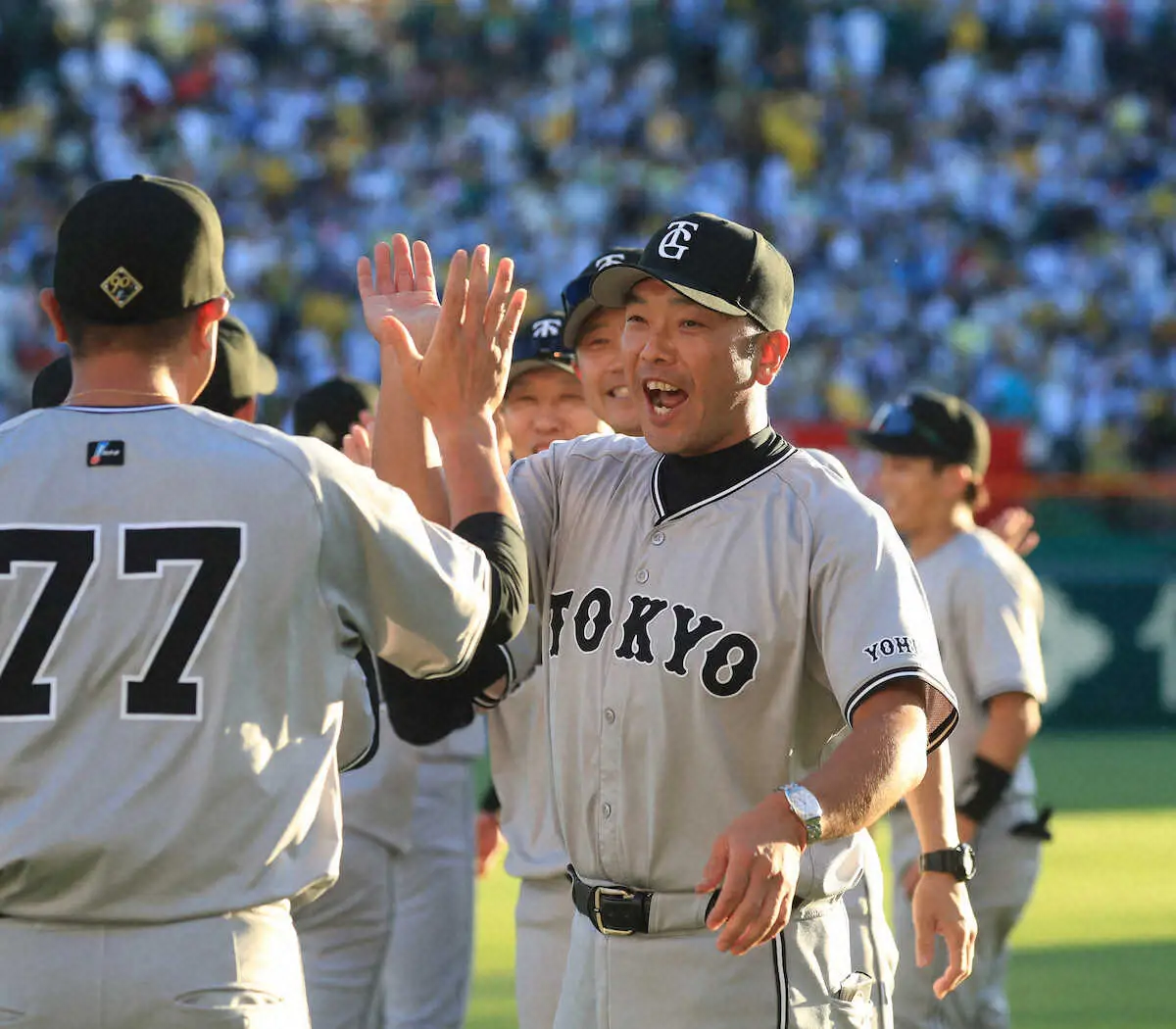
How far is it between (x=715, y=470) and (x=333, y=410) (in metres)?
2.38

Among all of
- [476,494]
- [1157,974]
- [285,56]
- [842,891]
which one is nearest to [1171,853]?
[1157,974]

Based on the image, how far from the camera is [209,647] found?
112 inches

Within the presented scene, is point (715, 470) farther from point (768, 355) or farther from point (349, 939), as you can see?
point (349, 939)

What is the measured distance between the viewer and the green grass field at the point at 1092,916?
7164mm

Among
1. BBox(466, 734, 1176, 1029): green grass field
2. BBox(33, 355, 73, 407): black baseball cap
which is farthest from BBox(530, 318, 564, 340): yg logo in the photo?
BBox(466, 734, 1176, 1029): green grass field

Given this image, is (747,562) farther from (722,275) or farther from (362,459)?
(362,459)

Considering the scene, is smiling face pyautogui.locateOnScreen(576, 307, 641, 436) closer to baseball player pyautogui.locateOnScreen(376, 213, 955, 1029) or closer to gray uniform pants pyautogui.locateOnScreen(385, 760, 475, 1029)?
baseball player pyautogui.locateOnScreen(376, 213, 955, 1029)

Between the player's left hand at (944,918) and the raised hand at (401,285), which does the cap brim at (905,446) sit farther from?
the raised hand at (401,285)

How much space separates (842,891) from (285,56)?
24.7 m

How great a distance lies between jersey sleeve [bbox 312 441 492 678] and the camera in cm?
296

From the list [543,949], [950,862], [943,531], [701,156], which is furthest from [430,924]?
[701,156]

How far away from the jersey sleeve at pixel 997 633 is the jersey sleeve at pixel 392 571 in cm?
314

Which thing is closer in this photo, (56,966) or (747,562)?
(56,966)

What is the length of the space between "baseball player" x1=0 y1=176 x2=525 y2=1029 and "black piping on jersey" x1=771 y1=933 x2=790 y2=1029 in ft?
2.99
